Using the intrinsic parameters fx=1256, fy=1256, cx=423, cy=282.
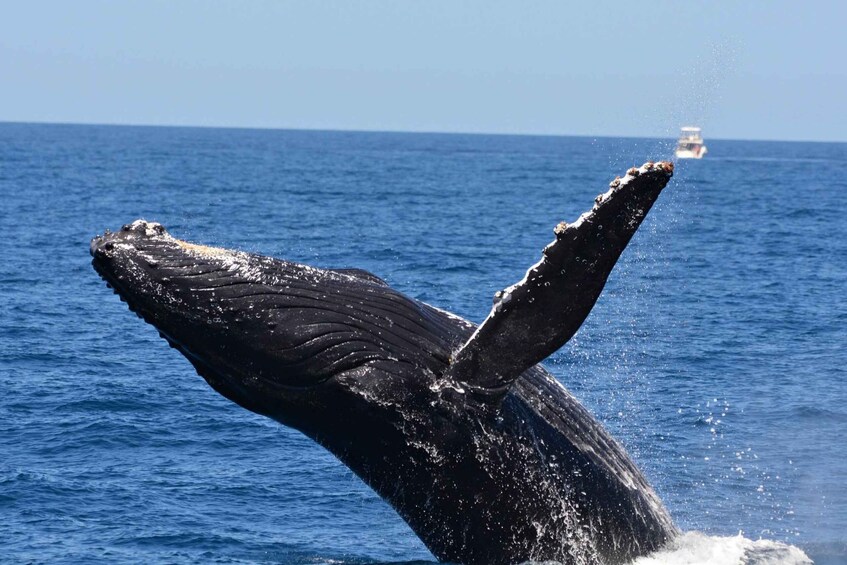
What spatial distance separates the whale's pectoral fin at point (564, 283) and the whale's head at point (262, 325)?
2.48ft

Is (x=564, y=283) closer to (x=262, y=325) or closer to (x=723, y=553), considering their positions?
(x=262, y=325)

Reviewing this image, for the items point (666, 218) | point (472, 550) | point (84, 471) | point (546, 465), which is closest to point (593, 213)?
point (546, 465)

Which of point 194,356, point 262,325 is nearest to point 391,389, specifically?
point 262,325

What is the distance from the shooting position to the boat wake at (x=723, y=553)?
9773 mm

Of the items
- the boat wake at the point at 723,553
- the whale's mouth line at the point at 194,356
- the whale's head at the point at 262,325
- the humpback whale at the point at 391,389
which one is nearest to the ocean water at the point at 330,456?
the boat wake at the point at 723,553

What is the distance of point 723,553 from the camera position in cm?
1035

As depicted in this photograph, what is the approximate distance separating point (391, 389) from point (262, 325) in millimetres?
1015

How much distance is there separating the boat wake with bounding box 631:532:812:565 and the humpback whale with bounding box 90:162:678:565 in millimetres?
498

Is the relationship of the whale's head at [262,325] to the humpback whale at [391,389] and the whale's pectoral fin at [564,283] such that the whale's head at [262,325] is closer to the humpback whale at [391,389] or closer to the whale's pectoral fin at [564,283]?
the humpback whale at [391,389]

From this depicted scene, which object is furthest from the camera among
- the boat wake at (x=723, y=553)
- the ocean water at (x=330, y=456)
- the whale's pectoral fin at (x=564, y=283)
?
the ocean water at (x=330, y=456)

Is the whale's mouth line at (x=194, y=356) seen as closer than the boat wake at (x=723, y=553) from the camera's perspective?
Yes

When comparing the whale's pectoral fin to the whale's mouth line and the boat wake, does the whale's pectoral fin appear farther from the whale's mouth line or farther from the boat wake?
the boat wake

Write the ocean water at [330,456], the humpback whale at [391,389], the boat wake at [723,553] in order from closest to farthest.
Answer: the humpback whale at [391,389] → the boat wake at [723,553] → the ocean water at [330,456]

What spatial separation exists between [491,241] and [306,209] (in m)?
15.8
